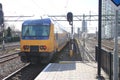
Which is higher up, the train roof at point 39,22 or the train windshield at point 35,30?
the train roof at point 39,22

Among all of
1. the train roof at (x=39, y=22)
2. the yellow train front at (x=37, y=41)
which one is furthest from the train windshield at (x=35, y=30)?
the train roof at (x=39, y=22)

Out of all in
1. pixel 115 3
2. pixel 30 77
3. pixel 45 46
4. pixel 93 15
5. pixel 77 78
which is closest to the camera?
pixel 115 3

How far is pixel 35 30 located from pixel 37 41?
0.95 meters

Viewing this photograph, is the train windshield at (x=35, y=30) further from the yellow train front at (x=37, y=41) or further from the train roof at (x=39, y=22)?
the train roof at (x=39, y=22)

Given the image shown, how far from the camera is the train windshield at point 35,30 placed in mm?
21203

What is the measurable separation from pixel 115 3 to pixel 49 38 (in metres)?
12.7

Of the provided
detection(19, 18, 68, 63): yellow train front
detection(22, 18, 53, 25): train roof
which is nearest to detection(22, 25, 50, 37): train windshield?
detection(19, 18, 68, 63): yellow train front

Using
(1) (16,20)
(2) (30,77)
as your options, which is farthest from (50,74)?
(1) (16,20)

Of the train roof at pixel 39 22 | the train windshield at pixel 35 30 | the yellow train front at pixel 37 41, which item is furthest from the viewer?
the train roof at pixel 39 22

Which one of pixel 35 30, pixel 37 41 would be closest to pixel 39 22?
pixel 35 30

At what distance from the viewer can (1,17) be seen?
42844 millimetres

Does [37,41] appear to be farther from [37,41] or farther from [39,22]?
[39,22]

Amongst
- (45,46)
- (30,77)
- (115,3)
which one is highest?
(115,3)

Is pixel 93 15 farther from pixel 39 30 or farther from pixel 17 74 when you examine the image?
pixel 17 74
